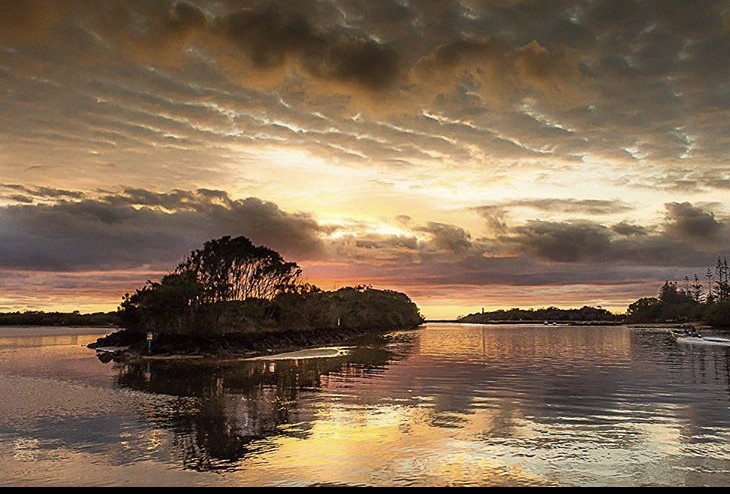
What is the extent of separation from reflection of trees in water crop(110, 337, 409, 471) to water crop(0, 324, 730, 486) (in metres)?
0.11

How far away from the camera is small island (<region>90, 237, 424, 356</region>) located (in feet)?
235

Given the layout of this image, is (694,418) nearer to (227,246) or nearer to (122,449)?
(122,449)

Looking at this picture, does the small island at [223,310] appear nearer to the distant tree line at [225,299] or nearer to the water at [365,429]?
the distant tree line at [225,299]

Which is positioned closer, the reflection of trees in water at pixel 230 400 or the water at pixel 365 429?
the water at pixel 365 429

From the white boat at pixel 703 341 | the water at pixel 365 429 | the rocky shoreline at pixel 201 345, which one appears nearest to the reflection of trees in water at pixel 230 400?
the water at pixel 365 429

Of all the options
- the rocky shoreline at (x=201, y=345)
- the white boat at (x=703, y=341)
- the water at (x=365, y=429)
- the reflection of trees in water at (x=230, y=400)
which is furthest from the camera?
the white boat at (x=703, y=341)

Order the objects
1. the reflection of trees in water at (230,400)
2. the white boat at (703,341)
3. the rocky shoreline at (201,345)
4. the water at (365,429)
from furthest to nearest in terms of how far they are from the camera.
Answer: the white boat at (703,341) < the rocky shoreline at (201,345) < the reflection of trees in water at (230,400) < the water at (365,429)

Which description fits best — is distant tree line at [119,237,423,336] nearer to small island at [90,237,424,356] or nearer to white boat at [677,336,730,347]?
small island at [90,237,424,356]

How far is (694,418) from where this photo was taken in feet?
79.4

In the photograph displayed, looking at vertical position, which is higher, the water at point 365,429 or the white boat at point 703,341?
the water at point 365,429

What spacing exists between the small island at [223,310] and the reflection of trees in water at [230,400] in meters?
16.4

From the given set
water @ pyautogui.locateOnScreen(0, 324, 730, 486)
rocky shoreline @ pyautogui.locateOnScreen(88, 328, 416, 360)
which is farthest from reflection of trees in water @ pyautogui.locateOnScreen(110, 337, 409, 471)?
rocky shoreline @ pyautogui.locateOnScreen(88, 328, 416, 360)

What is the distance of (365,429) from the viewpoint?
21.5 metres

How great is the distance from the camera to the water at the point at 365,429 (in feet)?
51.0
